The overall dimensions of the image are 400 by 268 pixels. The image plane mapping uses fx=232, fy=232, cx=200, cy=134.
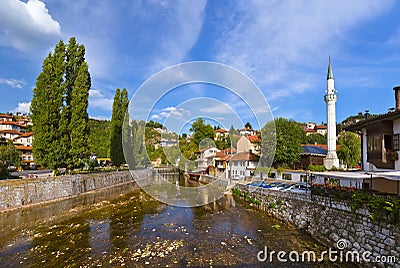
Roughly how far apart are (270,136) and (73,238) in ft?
80.3

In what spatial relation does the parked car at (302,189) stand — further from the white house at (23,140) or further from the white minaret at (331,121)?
the white house at (23,140)

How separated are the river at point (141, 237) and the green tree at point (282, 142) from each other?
44.8 feet

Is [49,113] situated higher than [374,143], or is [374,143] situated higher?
[49,113]

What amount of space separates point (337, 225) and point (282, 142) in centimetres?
2049

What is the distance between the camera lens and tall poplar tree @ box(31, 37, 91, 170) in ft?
70.1

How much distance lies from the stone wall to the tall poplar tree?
19.6 metres

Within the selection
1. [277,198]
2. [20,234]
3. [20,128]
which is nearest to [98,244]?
[20,234]

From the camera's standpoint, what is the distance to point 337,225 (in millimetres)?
10172

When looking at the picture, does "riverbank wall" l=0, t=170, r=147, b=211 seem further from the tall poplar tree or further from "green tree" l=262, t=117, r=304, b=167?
"green tree" l=262, t=117, r=304, b=167

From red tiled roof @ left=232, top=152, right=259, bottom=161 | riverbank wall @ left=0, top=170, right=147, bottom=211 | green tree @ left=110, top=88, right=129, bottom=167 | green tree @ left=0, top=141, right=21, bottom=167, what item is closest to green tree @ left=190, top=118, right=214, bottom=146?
red tiled roof @ left=232, top=152, right=259, bottom=161

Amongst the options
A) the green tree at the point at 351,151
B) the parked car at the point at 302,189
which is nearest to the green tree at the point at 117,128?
the parked car at the point at 302,189

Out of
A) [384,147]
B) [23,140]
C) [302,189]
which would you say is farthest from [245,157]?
[23,140]

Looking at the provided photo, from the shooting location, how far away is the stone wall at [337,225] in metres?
7.68

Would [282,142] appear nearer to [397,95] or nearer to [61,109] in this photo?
[397,95]
